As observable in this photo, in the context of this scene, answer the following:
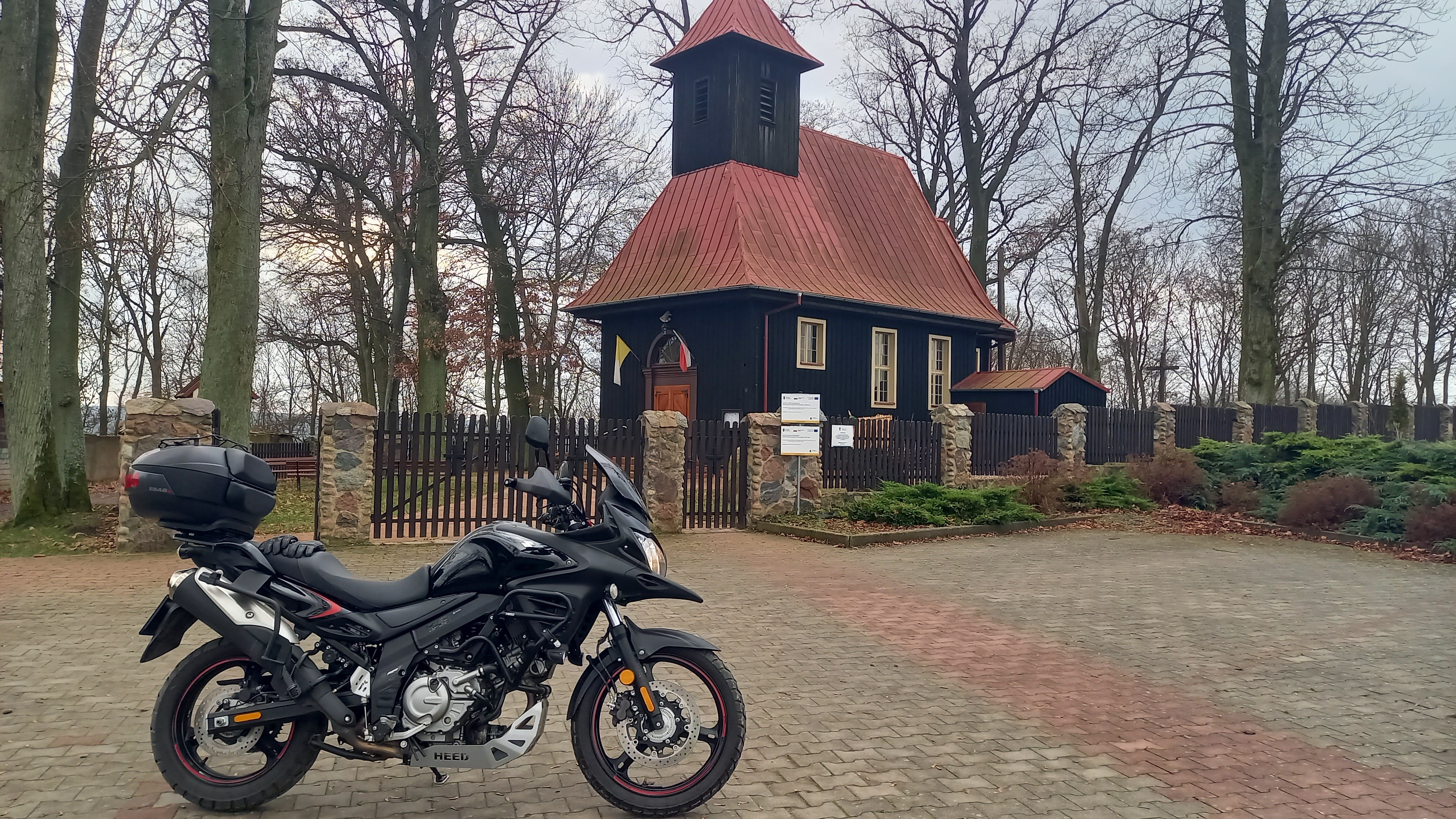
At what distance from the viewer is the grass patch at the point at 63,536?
10945 millimetres

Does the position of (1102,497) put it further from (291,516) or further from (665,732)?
(665,732)

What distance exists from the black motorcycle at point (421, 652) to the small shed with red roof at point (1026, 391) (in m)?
22.1

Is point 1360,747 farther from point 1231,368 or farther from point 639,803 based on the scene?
point 1231,368

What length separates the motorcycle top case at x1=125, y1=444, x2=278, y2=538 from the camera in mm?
3773

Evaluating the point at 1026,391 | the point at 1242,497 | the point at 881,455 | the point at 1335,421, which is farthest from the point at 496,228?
the point at 1335,421

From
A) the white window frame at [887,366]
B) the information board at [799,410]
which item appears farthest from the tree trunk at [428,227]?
the white window frame at [887,366]

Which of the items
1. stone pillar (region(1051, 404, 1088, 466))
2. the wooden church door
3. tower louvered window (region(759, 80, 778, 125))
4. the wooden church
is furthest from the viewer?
tower louvered window (region(759, 80, 778, 125))

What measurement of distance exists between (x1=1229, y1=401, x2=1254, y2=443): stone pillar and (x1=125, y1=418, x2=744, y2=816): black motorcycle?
950 inches

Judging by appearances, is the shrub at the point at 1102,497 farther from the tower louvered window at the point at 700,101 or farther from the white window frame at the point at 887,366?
the tower louvered window at the point at 700,101

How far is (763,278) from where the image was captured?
21.4 meters

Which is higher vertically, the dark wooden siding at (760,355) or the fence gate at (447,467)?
the dark wooden siding at (760,355)

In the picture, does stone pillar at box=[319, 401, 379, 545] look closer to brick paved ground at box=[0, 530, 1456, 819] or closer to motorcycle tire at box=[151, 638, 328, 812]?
brick paved ground at box=[0, 530, 1456, 819]

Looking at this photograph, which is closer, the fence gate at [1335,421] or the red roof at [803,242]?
the red roof at [803,242]

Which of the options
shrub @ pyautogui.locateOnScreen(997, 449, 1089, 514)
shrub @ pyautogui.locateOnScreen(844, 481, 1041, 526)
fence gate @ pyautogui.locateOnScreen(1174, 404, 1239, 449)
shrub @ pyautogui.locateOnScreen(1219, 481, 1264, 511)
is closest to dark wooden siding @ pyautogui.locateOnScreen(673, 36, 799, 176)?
shrub @ pyautogui.locateOnScreen(997, 449, 1089, 514)
